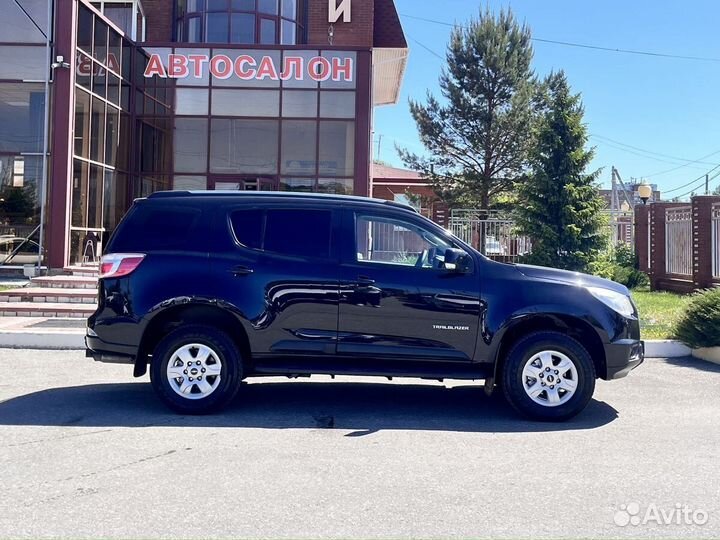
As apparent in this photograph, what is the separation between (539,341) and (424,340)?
1019 millimetres

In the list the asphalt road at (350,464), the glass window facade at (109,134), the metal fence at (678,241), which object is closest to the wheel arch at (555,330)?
the asphalt road at (350,464)

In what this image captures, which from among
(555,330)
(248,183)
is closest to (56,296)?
(248,183)

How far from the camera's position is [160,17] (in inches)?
804

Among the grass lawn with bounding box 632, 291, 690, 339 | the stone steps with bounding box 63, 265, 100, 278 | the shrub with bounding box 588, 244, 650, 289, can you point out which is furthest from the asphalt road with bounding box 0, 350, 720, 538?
the shrub with bounding box 588, 244, 650, 289

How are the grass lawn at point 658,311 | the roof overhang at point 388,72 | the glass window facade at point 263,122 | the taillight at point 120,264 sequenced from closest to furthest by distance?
the taillight at point 120,264, the grass lawn at point 658,311, the glass window facade at point 263,122, the roof overhang at point 388,72

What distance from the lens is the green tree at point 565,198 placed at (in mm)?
16047

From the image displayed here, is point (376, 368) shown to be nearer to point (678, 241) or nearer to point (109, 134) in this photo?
point (678, 241)

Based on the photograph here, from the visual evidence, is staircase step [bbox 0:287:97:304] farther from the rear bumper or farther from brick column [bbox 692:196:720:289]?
brick column [bbox 692:196:720:289]

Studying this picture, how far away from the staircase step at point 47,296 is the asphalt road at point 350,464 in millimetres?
5702

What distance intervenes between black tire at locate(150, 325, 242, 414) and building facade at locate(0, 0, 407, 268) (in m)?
10.2

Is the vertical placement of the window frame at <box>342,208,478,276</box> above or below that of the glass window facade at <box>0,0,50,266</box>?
below

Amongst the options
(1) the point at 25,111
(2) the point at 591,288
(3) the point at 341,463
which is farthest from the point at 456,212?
(3) the point at 341,463

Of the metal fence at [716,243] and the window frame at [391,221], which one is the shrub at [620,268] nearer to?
the metal fence at [716,243]

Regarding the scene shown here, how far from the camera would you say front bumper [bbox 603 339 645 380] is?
Result: 6.42m
